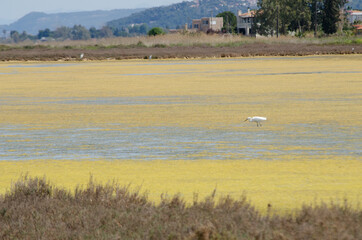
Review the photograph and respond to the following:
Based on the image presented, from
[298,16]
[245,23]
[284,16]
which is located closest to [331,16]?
[298,16]

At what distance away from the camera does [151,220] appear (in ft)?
21.6

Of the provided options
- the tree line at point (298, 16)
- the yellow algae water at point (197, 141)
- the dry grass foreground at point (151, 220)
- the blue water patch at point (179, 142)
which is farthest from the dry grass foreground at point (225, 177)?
the tree line at point (298, 16)

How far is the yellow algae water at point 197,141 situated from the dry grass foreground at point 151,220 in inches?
55.4

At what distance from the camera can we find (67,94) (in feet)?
83.5

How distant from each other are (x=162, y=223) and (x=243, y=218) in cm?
78

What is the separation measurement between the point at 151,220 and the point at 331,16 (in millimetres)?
105702

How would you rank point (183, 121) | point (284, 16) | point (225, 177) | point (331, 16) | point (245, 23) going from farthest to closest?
point (245, 23) < point (284, 16) < point (331, 16) < point (183, 121) < point (225, 177)

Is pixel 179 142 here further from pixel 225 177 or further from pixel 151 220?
pixel 151 220

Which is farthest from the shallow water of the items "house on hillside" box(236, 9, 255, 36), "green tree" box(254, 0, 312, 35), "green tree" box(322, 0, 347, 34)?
"house on hillside" box(236, 9, 255, 36)

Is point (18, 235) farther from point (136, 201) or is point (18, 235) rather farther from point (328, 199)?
point (328, 199)

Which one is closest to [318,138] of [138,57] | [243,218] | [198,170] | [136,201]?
[198,170]

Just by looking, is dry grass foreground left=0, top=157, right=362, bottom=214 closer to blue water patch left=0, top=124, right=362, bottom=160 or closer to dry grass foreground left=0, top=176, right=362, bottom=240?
blue water patch left=0, top=124, right=362, bottom=160

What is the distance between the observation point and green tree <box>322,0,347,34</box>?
353 ft

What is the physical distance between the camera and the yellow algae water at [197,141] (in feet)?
32.5
